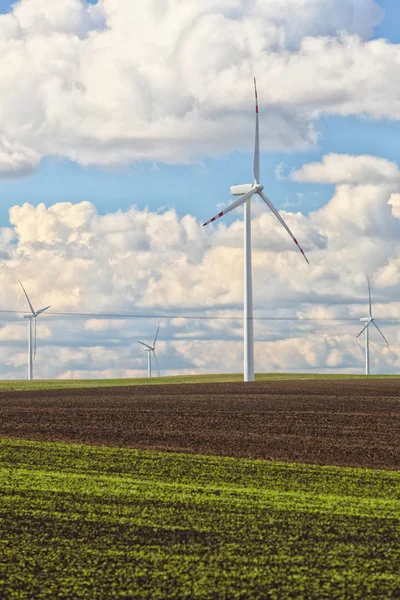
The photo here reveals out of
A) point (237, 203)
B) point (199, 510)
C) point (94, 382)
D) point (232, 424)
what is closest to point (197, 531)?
point (199, 510)

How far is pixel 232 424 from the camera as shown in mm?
31234

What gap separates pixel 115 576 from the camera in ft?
36.4

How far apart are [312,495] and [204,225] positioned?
44.7 meters

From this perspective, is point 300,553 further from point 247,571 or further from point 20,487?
point 20,487

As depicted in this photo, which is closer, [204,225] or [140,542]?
[140,542]

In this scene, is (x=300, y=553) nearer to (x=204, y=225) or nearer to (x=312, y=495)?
(x=312, y=495)

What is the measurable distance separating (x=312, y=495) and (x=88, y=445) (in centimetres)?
971

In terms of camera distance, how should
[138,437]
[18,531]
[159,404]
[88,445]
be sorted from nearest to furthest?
1. [18,531]
2. [88,445]
3. [138,437]
4. [159,404]

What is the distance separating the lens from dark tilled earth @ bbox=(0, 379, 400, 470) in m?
24.4

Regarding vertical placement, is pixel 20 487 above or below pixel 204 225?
below

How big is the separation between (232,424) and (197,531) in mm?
17702

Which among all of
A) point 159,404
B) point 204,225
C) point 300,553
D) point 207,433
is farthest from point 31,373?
point 300,553

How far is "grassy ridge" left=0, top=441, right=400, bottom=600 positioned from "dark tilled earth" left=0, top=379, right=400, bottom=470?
10.6 ft

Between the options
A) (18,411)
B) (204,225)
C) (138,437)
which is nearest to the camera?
(138,437)
